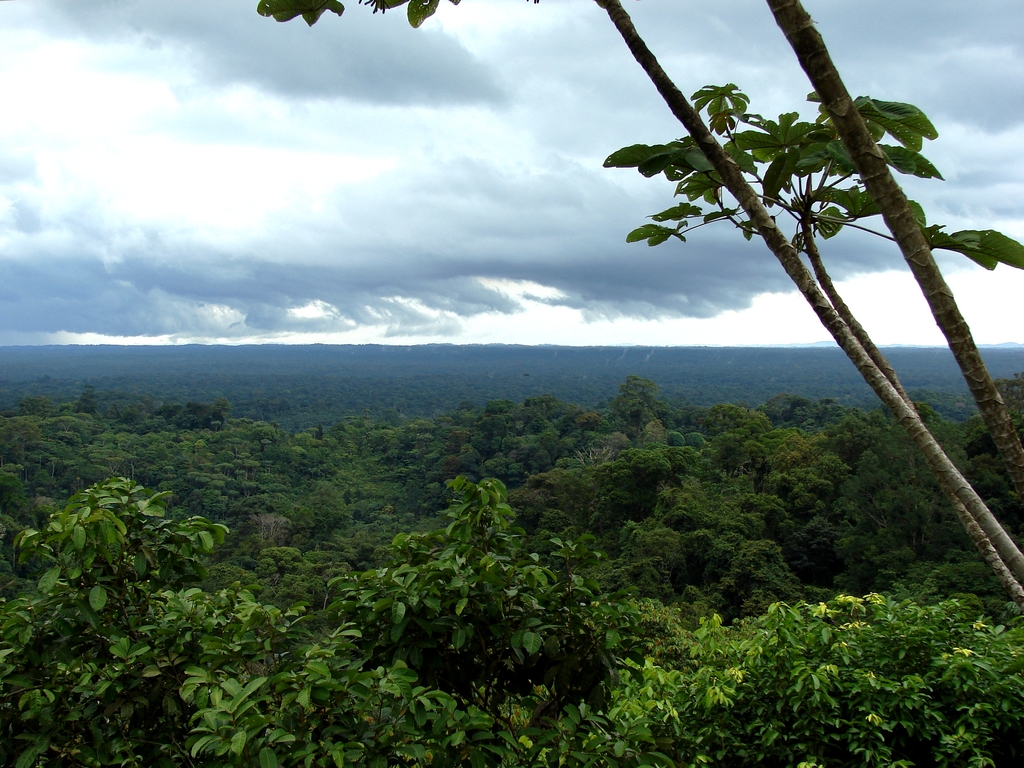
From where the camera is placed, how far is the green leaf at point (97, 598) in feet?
5.40

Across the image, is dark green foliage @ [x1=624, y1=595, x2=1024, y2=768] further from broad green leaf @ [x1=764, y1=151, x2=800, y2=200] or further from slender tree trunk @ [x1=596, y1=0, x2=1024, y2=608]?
broad green leaf @ [x1=764, y1=151, x2=800, y2=200]

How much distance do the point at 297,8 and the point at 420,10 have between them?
213 millimetres

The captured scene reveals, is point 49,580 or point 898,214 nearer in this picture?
point 898,214

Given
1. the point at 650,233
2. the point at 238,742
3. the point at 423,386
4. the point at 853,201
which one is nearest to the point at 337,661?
the point at 238,742

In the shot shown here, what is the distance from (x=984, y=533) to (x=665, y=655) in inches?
280

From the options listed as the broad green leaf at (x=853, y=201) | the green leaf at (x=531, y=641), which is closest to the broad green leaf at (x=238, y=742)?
the green leaf at (x=531, y=641)

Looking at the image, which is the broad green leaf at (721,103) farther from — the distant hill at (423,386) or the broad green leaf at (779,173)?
the distant hill at (423,386)

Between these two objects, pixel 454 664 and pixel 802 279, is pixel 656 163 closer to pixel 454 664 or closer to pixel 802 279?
pixel 802 279

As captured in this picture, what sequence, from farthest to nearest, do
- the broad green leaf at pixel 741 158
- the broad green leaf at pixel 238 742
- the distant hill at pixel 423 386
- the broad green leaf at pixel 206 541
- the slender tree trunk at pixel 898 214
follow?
1. the distant hill at pixel 423 386
2. the broad green leaf at pixel 206 541
3. the broad green leaf at pixel 238 742
4. the broad green leaf at pixel 741 158
5. the slender tree trunk at pixel 898 214

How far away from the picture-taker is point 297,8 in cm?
104

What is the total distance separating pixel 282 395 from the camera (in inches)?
2788

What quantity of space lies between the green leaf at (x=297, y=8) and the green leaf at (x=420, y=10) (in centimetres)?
14

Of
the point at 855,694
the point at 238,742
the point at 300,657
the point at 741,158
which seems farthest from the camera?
the point at 855,694

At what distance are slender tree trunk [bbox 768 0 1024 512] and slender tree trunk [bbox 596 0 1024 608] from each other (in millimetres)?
95
